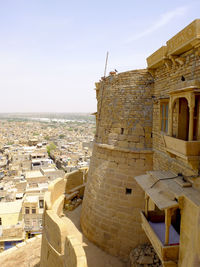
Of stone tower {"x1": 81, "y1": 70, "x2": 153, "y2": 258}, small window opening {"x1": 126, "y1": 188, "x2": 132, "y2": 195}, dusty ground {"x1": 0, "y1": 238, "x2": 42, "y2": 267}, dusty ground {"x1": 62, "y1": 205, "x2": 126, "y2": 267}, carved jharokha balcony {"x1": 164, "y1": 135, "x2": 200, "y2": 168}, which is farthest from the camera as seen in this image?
dusty ground {"x1": 0, "y1": 238, "x2": 42, "y2": 267}

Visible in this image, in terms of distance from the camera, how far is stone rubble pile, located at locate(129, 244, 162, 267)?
20.3 ft

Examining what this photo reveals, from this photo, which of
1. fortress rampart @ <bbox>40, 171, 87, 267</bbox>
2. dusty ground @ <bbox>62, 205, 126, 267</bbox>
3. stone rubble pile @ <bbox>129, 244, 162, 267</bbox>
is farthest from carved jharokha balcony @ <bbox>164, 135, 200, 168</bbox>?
dusty ground @ <bbox>62, 205, 126, 267</bbox>

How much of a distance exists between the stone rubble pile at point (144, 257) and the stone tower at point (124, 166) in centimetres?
36

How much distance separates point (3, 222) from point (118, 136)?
1812cm

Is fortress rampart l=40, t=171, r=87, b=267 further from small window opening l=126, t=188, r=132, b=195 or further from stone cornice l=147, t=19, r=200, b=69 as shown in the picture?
stone cornice l=147, t=19, r=200, b=69

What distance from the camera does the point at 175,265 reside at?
4.78 metres

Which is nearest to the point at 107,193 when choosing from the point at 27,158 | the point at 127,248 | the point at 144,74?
the point at 127,248

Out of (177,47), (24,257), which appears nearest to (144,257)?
(177,47)

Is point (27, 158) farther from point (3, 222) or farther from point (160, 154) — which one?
point (160, 154)

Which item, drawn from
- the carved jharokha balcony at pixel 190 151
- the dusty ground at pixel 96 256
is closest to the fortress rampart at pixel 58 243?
the dusty ground at pixel 96 256

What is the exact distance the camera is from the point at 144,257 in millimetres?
6410

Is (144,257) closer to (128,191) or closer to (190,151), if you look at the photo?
(128,191)

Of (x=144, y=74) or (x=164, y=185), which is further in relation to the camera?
(x=144, y=74)

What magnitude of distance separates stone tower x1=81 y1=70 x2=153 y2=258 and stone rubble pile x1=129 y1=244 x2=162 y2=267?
0.36 metres
